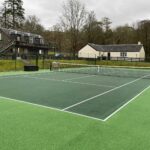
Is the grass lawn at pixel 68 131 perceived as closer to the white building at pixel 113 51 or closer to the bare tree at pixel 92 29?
the white building at pixel 113 51

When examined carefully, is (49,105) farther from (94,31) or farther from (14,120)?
(94,31)

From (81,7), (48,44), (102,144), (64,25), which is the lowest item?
(102,144)

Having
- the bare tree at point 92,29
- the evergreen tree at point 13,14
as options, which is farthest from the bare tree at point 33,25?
the bare tree at point 92,29

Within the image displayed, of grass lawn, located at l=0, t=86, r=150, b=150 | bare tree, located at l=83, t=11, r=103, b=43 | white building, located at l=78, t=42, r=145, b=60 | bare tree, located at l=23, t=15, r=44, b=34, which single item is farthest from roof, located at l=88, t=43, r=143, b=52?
grass lawn, located at l=0, t=86, r=150, b=150

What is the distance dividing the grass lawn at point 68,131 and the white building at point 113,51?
136ft

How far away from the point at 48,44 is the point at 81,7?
33.5ft

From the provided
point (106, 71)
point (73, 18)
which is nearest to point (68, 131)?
point (106, 71)

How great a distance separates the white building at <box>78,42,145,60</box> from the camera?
155 ft

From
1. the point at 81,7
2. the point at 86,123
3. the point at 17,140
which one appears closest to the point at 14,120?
the point at 17,140

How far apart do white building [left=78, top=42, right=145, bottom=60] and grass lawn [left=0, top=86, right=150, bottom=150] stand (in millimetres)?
41458

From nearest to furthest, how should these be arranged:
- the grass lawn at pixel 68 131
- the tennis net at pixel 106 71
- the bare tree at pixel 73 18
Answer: the grass lawn at pixel 68 131
the tennis net at pixel 106 71
the bare tree at pixel 73 18

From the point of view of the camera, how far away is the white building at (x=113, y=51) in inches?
1854

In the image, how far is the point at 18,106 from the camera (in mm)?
6887

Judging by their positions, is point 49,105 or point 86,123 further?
point 49,105
